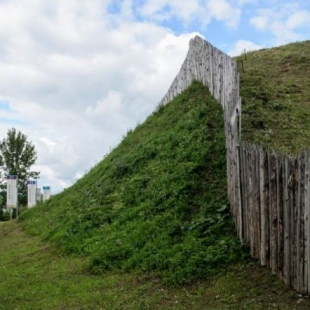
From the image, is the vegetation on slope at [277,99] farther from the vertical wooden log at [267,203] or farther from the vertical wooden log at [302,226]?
the vertical wooden log at [302,226]

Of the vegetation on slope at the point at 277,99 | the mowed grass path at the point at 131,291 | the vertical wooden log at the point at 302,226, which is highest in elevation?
the vegetation on slope at the point at 277,99

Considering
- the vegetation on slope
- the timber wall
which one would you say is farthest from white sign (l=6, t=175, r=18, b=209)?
the timber wall

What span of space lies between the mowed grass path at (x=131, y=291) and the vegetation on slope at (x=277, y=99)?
11.9 ft

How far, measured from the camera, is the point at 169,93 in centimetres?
1855

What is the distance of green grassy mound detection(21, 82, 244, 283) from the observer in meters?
7.59

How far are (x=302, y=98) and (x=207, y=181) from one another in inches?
195

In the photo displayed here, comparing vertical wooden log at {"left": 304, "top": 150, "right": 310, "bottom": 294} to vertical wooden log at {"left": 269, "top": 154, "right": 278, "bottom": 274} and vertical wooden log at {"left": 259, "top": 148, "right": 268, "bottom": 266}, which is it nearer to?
vertical wooden log at {"left": 269, "top": 154, "right": 278, "bottom": 274}

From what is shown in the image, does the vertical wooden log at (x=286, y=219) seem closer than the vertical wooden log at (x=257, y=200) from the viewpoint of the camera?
Yes

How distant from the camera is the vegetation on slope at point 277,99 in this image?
402 inches

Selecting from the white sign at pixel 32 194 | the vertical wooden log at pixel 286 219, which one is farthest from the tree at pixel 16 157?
the vertical wooden log at pixel 286 219

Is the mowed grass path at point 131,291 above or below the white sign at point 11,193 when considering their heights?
below

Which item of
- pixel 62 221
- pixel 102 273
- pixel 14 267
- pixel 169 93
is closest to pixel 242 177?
pixel 102 273

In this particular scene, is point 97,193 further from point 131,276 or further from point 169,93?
point 169,93

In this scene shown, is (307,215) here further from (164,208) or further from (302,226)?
(164,208)
